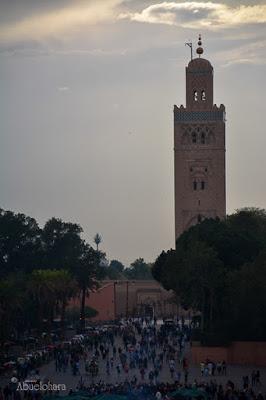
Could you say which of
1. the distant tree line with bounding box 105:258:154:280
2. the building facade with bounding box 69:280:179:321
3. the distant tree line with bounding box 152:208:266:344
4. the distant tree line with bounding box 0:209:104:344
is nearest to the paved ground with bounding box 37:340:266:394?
the distant tree line with bounding box 152:208:266:344

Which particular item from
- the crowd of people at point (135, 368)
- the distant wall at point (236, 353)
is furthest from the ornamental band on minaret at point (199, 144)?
the distant wall at point (236, 353)

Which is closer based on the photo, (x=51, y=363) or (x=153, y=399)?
(x=153, y=399)

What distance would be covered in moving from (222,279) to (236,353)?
12.8ft

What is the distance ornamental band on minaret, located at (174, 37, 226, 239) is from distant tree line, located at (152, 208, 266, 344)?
23.0 m

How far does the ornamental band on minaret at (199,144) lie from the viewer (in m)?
93.2

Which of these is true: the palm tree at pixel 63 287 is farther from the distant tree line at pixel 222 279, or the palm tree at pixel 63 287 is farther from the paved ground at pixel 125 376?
the paved ground at pixel 125 376

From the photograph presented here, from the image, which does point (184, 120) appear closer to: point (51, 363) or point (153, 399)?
point (51, 363)

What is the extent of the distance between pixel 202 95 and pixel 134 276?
162ft

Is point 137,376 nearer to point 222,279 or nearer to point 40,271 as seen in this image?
point 222,279

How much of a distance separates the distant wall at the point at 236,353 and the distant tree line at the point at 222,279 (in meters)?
0.31

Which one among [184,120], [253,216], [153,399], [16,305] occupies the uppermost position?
[184,120]

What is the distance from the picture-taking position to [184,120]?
94.8 meters

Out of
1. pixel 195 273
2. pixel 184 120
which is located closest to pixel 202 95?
pixel 184 120

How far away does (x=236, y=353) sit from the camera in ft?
184
